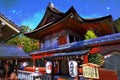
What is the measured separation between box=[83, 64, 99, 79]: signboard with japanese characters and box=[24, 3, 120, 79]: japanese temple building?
5.58 ft

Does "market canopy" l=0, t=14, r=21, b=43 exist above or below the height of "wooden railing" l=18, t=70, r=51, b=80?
above

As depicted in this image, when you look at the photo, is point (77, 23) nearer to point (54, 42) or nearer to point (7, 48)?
point (54, 42)

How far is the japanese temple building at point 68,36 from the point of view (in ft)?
44.4

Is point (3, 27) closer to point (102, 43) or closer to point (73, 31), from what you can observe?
point (102, 43)

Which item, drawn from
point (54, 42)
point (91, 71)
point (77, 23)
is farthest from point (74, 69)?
point (54, 42)

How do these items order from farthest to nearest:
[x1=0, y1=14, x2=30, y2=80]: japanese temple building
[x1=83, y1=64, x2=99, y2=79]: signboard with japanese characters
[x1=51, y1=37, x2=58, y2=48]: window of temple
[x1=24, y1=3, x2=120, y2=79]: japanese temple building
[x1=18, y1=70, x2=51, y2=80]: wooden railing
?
1. [x1=51, y1=37, x2=58, y2=48]: window of temple
2. [x1=18, y1=70, x2=51, y2=80]: wooden railing
3. [x1=24, y1=3, x2=120, y2=79]: japanese temple building
4. [x1=0, y1=14, x2=30, y2=80]: japanese temple building
5. [x1=83, y1=64, x2=99, y2=79]: signboard with japanese characters

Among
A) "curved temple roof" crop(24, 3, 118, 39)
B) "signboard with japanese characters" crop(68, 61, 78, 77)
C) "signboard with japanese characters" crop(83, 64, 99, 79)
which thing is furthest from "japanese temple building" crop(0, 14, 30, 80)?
"curved temple roof" crop(24, 3, 118, 39)

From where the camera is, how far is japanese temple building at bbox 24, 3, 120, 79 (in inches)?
533

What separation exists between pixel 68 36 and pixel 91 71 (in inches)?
409

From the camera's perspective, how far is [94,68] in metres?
10.0

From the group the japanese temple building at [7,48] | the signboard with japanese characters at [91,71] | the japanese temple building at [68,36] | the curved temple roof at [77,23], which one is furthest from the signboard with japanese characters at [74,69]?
the curved temple roof at [77,23]

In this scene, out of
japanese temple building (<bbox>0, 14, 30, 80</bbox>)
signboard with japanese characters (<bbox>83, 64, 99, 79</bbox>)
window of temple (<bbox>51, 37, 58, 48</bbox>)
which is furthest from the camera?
window of temple (<bbox>51, 37, 58, 48</bbox>)

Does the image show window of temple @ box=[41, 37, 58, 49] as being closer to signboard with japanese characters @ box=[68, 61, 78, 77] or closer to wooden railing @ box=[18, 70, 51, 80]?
wooden railing @ box=[18, 70, 51, 80]

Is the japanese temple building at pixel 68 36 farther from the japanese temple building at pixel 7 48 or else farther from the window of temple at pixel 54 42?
the japanese temple building at pixel 7 48
